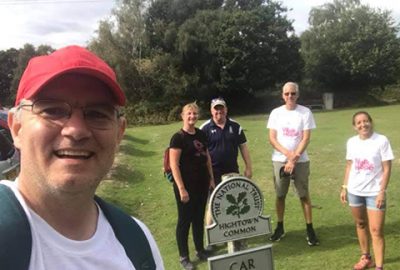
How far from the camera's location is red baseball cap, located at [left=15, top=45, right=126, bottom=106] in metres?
1.44

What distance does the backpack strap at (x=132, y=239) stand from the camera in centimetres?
158

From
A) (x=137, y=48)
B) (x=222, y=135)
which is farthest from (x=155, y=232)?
(x=137, y=48)

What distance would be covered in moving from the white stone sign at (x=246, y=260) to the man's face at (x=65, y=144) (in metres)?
2.21

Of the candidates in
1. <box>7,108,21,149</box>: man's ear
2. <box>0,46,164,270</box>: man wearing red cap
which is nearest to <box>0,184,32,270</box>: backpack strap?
<box>0,46,164,270</box>: man wearing red cap

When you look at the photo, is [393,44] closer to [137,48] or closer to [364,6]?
[364,6]

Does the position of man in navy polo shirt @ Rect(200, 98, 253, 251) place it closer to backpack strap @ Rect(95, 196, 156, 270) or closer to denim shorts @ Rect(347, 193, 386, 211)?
denim shorts @ Rect(347, 193, 386, 211)

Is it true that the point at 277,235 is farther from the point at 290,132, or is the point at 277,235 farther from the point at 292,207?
the point at 292,207

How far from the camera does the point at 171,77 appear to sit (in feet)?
115

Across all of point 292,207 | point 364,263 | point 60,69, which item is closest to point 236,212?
point 364,263

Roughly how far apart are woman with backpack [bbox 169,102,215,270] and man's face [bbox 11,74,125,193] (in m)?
3.77

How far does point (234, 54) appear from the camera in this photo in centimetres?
3531

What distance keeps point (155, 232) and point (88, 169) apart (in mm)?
5653

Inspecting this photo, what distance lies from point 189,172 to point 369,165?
6.64 feet

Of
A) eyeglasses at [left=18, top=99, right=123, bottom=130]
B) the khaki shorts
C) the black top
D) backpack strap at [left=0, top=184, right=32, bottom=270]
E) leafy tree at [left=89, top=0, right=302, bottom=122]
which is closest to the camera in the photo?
backpack strap at [left=0, top=184, right=32, bottom=270]
